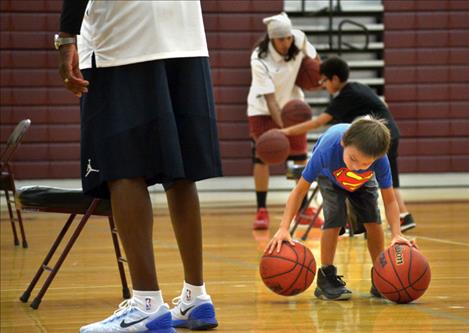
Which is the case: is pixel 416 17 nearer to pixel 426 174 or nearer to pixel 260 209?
pixel 426 174

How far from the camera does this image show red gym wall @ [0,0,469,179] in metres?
10.4

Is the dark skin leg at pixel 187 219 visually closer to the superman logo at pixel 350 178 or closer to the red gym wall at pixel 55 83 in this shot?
the superman logo at pixel 350 178

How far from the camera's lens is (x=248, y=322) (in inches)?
127

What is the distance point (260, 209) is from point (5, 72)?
4.57 metres

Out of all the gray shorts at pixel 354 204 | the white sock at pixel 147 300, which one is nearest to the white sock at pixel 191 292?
the white sock at pixel 147 300

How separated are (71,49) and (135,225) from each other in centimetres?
55

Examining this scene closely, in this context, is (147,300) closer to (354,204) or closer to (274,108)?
(354,204)

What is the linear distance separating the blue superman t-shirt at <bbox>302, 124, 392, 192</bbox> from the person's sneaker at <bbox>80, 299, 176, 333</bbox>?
3.26 feet

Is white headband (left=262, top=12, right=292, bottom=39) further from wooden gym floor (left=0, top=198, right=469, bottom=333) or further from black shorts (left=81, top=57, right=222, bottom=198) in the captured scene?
black shorts (left=81, top=57, right=222, bottom=198)

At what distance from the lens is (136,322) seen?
2.78m

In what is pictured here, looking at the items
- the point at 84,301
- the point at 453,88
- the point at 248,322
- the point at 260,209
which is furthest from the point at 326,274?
the point at 453,88

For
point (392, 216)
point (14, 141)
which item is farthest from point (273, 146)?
point (392, 216)

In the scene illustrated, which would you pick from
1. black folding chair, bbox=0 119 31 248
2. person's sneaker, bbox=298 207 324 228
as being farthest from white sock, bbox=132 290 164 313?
person's sneaker, bbox=298 207 324 228

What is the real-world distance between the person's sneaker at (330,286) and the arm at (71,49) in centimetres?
149
